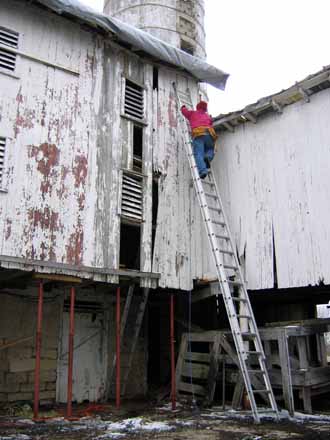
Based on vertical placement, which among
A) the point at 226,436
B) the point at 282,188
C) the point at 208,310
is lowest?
the point at 226,436

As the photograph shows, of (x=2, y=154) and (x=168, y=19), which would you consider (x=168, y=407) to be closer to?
(x=2, y=154)

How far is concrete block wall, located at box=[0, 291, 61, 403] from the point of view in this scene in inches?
396

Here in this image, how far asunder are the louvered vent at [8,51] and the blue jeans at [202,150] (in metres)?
4.36

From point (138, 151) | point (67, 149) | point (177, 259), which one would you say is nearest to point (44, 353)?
point (177, 259)

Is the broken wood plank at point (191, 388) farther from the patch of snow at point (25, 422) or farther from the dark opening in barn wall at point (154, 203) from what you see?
the patch of snow at point (25, 422)

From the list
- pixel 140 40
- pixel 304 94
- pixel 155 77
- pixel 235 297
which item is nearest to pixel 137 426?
pixel 235 297

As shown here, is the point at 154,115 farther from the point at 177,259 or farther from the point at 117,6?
the point at 117,6

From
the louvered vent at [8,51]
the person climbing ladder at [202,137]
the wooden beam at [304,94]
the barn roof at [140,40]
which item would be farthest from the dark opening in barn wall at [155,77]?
the wooden beam at [304,94]

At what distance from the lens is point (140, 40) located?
10867 mm

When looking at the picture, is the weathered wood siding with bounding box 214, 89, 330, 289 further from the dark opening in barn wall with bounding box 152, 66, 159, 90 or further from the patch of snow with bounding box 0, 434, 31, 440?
the patch of snow with bounding box 0, 434, 31, 440

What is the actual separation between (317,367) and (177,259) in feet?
12.6

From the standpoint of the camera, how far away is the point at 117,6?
1705cm

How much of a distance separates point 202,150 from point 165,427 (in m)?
6.02

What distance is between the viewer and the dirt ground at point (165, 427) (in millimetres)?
6973
